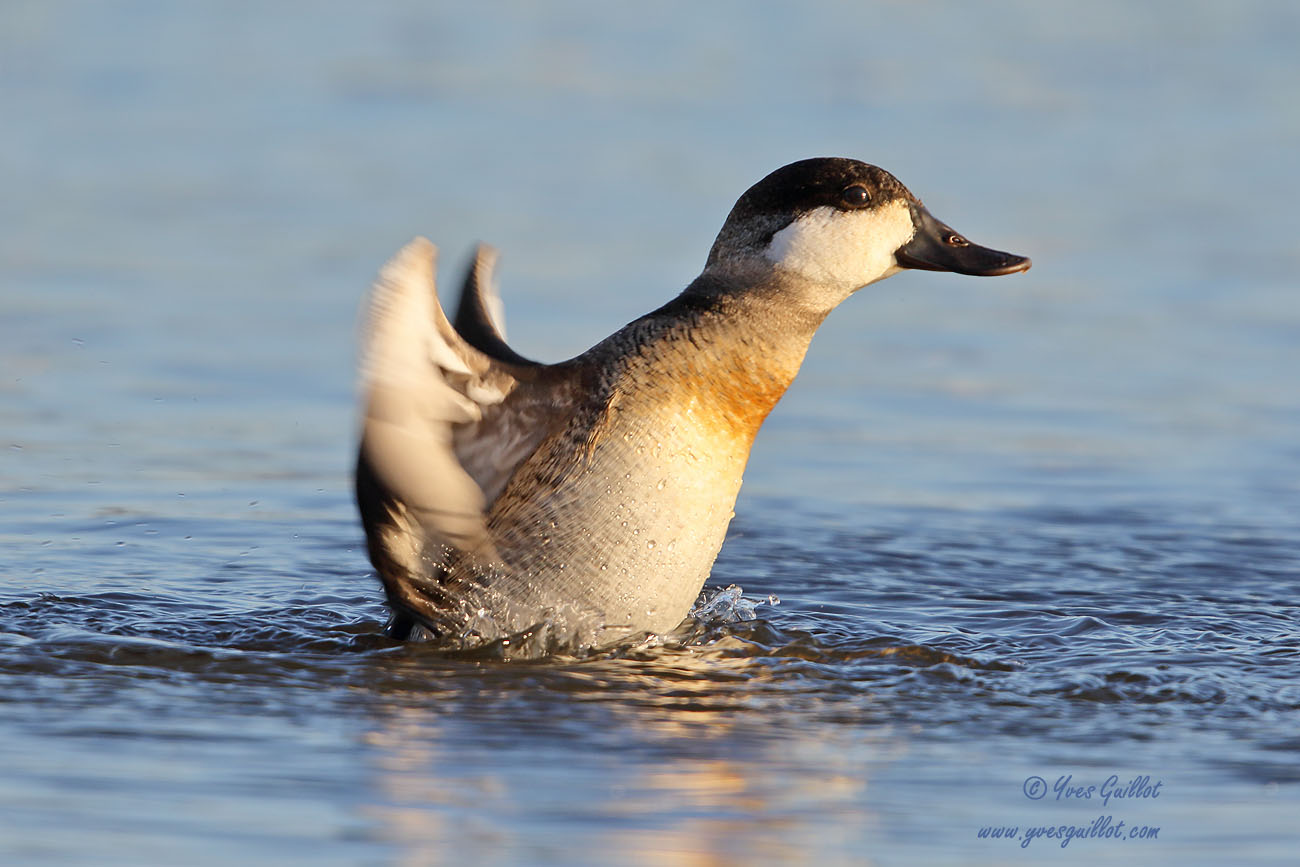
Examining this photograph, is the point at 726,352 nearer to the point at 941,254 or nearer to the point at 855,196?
the point at 855,196

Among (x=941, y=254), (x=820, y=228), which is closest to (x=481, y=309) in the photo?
(x=820, y=228)

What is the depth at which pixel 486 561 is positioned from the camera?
19.4ft

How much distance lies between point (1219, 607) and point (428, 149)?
689cm

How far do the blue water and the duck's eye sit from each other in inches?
55.2

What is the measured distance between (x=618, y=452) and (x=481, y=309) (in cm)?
116

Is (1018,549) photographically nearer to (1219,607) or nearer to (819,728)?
(1219,607)

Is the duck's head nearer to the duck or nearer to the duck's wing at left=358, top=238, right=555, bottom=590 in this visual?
the duck

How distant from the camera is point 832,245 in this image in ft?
20.0

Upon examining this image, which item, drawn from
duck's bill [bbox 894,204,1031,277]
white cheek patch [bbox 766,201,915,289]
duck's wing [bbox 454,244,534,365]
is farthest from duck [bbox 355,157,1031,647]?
duck's wing [bbox 454,244,534,365]

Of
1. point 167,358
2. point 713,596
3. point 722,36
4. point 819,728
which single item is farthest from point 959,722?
point 722,36

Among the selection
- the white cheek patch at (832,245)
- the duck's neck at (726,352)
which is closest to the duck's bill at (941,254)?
the white cheek patch at (832,245)

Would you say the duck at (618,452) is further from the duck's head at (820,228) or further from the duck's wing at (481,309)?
the duck's wing at (481,309)

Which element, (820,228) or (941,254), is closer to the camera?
(820,228)

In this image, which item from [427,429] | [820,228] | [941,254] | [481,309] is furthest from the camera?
[481,309]
